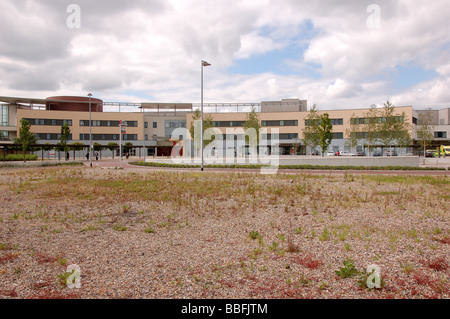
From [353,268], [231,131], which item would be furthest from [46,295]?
[231,131]

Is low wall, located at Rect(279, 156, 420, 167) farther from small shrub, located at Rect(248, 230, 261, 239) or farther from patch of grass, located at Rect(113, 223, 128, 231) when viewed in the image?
patch of grass, located at Rect(113, 223, 128, 231)

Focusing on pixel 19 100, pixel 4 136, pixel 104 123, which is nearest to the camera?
pixel 19 100

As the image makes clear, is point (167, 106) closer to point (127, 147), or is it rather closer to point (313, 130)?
point (127, 147)

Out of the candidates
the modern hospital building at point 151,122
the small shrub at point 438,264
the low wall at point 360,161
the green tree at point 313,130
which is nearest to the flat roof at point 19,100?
the modern hospital building at point 151,122

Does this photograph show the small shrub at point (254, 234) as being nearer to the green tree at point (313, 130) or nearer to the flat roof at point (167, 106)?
the green tree at point (313, 130)

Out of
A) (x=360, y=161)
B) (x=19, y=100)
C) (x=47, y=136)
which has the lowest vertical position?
(x=360, y=161)

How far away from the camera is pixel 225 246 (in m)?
6.60

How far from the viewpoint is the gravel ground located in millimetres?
4641

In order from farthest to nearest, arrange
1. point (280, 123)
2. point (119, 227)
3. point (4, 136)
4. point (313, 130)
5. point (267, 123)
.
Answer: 1. point (267, 123)
2. point (280, 123)
3. point (4, 136)
4. point (313, 130)
5. point (119, 227)

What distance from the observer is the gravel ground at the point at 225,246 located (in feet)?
15.2

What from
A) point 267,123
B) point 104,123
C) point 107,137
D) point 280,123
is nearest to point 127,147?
point 107,137

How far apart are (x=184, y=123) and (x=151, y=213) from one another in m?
73.2

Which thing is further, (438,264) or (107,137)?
(107,137)

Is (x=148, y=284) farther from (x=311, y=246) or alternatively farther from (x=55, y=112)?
(x=55, y=112)
